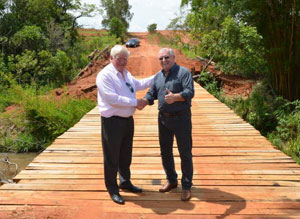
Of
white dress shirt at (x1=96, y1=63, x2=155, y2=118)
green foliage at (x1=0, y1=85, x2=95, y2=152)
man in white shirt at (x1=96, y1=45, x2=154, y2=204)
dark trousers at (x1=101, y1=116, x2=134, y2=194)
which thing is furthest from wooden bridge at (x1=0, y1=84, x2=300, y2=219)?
green foliage at (x1=0, y1=85, x2=95, y2=152)

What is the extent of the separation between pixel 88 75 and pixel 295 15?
868 centimetres

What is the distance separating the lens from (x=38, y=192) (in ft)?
9.94

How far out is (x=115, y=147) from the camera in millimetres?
2787

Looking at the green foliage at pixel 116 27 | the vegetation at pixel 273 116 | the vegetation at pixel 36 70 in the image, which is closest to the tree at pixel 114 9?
the green foliage at pixel 116 27

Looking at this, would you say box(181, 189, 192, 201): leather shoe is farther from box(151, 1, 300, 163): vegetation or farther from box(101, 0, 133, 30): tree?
box(101, 0, 133, 30): tree

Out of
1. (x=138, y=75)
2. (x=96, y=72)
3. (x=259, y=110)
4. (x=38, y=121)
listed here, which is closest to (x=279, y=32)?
(x=259, y=110)

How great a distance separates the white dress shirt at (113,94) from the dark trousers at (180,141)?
37cm

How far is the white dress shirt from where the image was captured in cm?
266

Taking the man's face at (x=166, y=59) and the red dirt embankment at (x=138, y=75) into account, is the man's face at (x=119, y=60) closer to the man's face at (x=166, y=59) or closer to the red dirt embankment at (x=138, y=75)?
the man's face at (x=166, y=59)

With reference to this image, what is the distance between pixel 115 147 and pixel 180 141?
1.92 ft

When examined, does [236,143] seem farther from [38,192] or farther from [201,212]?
[38,192]

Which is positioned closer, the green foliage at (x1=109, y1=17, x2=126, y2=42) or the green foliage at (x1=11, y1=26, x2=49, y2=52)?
the green foliage at (x1=11, y1=26, x2=49, y2=52)

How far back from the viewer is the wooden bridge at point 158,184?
2.69 meters

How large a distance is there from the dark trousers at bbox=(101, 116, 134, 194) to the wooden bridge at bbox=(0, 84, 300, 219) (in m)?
0.18
